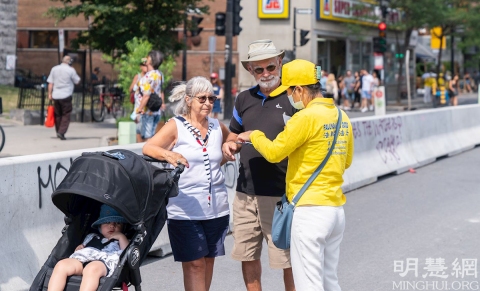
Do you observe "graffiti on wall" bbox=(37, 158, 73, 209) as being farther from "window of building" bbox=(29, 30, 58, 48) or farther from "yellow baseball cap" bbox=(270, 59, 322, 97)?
"window of building" bbox=(29, 30, 58, 48)

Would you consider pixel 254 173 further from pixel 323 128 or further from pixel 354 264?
pixel 354 264

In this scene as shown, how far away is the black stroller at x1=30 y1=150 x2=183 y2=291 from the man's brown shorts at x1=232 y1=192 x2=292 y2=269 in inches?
28.9

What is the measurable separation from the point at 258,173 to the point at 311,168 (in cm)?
90

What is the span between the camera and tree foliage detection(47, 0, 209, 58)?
81.7 ft

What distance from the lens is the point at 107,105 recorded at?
26.8 metres

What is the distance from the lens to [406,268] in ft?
25.7

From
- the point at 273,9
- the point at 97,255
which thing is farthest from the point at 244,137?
the point at 273,9

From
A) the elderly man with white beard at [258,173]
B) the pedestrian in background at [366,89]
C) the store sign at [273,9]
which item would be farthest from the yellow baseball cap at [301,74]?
the store sign at [273,9]

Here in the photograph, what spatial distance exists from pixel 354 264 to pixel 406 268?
49 centimetres

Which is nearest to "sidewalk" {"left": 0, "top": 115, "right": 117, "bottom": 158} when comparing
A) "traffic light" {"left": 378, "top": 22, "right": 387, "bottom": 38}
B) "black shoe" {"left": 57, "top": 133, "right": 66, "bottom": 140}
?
"black shoe" {"left": 57, "top": 133, "right": 66, "bottom": 140}

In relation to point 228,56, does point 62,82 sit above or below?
below

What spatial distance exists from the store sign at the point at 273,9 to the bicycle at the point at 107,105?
19.9 metres

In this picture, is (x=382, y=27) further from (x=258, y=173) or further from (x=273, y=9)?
(x=258, y=173)

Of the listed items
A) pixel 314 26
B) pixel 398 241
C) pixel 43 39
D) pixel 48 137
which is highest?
pixel 314 26
